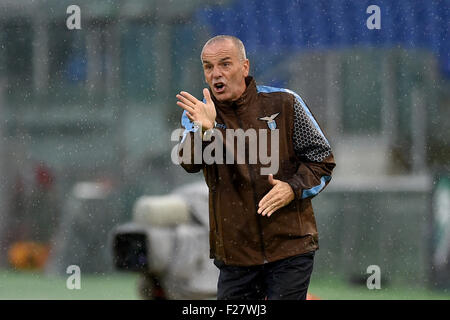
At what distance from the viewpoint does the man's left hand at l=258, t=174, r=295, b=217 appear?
3.51 metres

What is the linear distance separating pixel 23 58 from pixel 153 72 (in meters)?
1.26

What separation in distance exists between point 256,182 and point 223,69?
43cm

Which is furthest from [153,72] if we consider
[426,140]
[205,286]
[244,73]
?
[244,73]

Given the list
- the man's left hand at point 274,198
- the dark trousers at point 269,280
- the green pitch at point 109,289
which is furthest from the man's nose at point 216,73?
the green pitch at point 109,289

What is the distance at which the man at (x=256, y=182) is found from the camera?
3555 mm

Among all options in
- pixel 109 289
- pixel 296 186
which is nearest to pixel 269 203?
pixel 296 186

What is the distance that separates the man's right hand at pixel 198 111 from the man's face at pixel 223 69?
0.09m

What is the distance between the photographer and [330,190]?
8.46m

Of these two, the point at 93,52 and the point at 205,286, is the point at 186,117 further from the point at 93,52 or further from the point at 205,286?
the point at 93,52

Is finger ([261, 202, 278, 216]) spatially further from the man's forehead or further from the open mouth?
the man's forehead

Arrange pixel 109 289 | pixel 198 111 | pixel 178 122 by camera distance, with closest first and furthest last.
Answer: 1. pixel 198 111
2. pixel 109 289
3. pixel 178 122

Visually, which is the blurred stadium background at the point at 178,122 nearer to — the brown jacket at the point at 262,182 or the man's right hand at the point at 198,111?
the brown jacket at the point at 262,182

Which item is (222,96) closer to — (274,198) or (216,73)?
(216,73)

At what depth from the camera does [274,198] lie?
Answer: 138 inches
